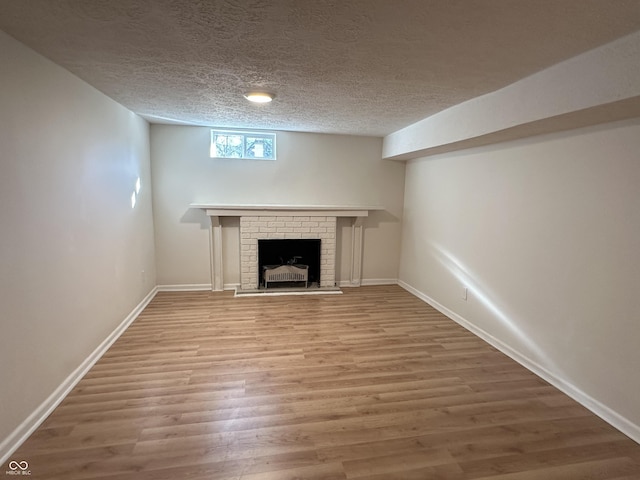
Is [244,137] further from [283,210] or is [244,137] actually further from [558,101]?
[558,101]

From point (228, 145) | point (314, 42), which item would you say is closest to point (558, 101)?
point (314, 42)

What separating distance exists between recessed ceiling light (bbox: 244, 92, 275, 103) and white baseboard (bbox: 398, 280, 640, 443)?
9.74 feet

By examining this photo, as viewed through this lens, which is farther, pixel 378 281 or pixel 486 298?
pixel 378 281

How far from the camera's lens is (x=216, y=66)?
2094mm

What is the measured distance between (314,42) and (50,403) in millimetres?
2670

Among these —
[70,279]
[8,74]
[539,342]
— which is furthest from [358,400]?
[8,74]

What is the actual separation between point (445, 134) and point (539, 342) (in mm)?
1979

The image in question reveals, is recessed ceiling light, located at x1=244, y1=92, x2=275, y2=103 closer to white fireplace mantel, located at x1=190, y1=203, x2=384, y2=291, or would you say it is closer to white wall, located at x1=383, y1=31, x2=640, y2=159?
white wall, located at x1=383, y1=31, x2=640, y2=159

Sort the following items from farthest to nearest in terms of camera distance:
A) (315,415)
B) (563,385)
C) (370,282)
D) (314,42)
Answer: (370,282) < (563,385) < (315,415) < (314,42)

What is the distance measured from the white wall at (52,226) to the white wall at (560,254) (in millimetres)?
3476

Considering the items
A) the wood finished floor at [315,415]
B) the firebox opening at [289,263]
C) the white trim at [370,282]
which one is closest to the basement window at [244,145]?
the firebox opening at [289,263]

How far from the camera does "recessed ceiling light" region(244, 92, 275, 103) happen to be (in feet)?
8.73

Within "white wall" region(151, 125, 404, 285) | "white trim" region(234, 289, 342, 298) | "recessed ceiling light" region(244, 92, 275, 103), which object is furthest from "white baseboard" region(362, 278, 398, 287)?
"recessed ceiling light" region(244, 92, 275, 103)

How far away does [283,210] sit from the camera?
4.50 meters
